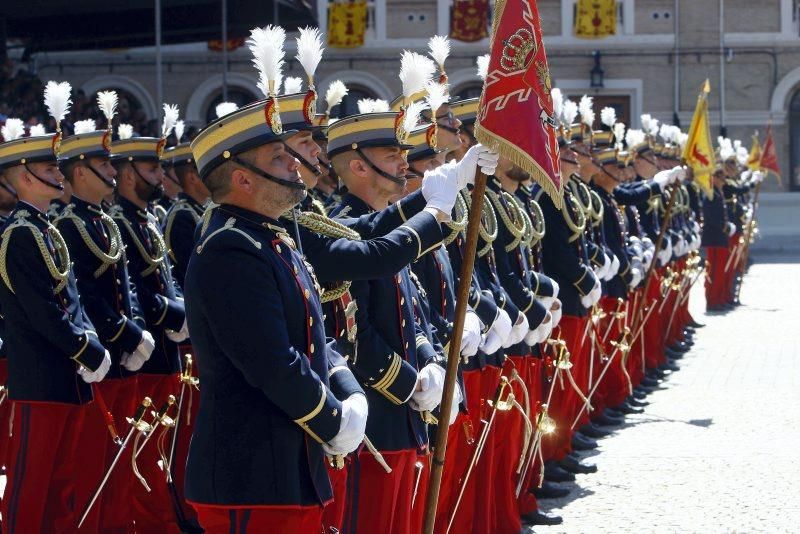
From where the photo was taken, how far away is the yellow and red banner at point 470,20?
94.2 ft

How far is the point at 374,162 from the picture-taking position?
4820mm

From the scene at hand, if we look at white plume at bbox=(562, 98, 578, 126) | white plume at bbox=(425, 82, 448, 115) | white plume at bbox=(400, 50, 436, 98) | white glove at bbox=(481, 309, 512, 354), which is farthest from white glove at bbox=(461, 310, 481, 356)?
white plume at bbox=(562, 98, 578, 126)

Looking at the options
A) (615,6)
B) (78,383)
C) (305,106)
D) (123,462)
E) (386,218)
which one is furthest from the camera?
(615,6)

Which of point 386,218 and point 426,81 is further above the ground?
point 426,81

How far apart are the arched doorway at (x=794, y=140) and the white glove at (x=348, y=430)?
89.6ft

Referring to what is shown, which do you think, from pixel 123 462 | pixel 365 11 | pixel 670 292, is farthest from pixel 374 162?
pixel 365 11

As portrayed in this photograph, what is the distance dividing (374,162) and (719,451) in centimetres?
429

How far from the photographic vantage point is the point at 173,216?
708cm

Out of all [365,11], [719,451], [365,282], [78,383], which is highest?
[365,11]

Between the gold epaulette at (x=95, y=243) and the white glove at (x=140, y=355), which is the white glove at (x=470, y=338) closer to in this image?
the white glove at (x=140, y=355)

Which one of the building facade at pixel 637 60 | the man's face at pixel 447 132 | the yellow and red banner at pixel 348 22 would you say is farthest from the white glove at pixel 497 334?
the yellow and red banner at pixel 348 22

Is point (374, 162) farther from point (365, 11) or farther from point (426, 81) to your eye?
point (365, 11)

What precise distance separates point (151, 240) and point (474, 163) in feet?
9.33

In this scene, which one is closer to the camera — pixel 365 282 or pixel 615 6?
pixel 365 282
